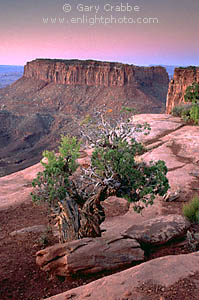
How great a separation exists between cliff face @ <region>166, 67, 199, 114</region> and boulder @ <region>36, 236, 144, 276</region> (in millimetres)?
40615

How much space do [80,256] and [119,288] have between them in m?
1.33

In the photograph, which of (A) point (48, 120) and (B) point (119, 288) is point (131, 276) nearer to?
(B) point (119, 288)

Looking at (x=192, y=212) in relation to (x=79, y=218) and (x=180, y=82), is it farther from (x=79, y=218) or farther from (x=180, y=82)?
(x=180, y=82)

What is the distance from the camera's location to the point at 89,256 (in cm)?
523

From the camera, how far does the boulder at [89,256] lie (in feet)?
16.9

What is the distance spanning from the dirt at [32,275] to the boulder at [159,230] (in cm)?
21

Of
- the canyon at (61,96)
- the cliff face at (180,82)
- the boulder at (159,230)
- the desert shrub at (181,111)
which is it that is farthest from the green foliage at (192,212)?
the canyon at (61,96)

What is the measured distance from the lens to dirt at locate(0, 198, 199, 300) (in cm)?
398

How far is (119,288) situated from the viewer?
4.05 m

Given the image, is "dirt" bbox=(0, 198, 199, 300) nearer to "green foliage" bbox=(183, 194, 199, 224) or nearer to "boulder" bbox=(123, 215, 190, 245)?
"boulder" bbox=(123, 215, 190, 245)

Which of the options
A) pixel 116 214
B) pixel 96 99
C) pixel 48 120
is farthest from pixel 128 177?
pixel 96 99

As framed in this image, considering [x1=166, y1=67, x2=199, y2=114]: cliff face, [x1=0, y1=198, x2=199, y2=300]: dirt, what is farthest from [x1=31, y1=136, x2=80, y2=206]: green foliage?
[x1=166, y1=67, x2=199, y2=114]: cliff face

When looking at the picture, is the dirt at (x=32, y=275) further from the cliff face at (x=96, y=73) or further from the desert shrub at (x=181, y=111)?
the cliff face at (x=96, y=73)

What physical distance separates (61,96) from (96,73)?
12.7 m
